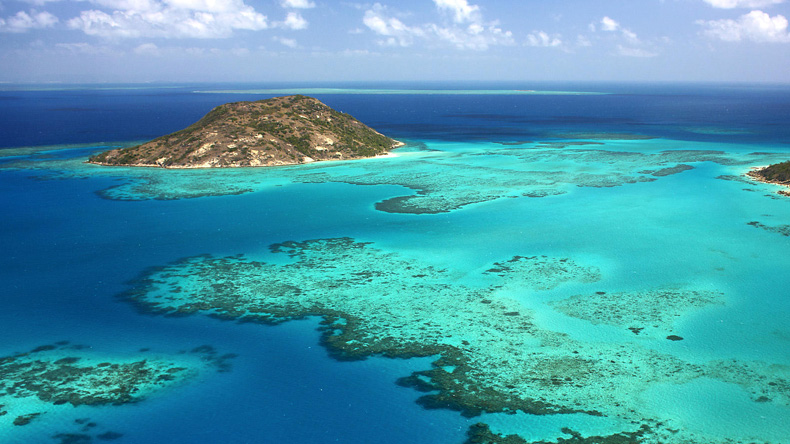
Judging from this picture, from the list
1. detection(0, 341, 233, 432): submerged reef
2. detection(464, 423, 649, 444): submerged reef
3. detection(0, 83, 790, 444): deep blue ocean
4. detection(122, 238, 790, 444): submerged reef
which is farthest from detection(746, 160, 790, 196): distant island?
detection(0, 341, 233, 432): submerged reef

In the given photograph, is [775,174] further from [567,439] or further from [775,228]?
[567,439]

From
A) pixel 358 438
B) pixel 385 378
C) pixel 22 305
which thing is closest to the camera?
pixel 358 438

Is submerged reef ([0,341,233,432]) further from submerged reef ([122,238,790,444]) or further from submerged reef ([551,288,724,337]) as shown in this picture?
submerged reef ([551,288,724,337])

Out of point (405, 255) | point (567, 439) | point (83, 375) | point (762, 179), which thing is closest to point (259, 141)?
point (405, 255)

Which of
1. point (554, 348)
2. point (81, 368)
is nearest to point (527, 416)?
point (554, 348)

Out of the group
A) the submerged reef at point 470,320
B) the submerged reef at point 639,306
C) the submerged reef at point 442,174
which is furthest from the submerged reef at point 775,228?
the submerged reef at point 442,174

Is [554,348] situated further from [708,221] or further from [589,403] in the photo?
[708,221]

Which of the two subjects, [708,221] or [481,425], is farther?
[708,221]
